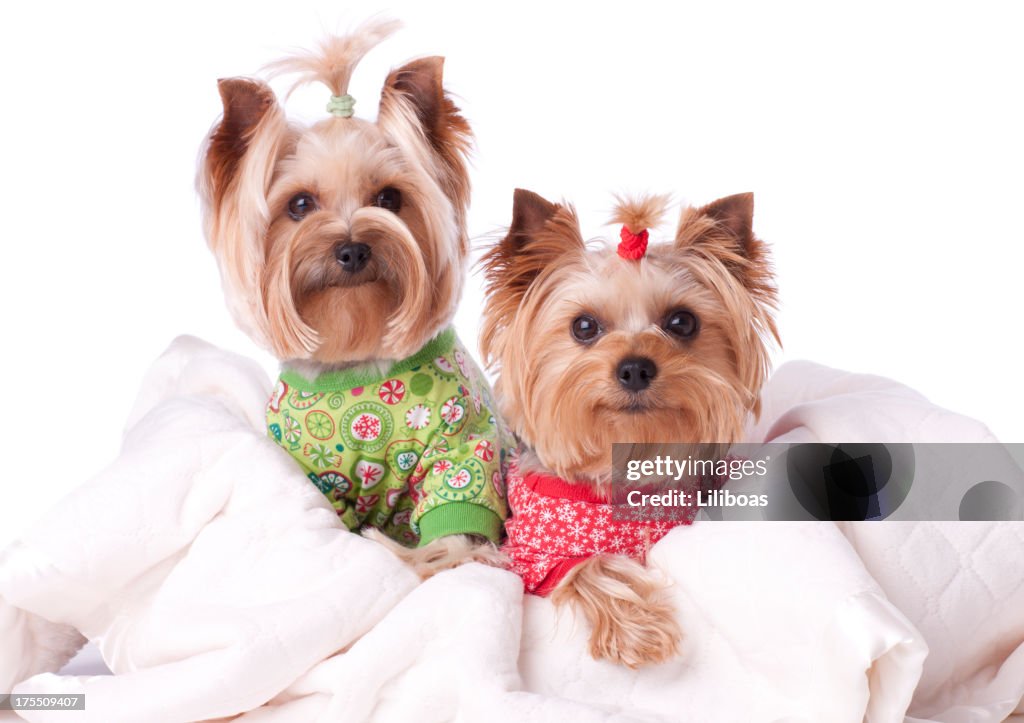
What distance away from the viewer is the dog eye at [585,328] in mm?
2941

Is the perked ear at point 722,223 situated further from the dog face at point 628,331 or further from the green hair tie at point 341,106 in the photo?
the green hair tie at point 341,106

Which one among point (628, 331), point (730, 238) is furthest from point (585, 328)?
point (730, 238)

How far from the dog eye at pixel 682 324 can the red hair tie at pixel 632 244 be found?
0.16 meters

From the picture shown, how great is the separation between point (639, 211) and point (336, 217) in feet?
2.76

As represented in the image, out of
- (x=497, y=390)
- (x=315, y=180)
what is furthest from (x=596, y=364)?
(x=315, y=180)

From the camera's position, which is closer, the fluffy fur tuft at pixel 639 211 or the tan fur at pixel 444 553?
the fluffy fur tuft at pixel 639 211

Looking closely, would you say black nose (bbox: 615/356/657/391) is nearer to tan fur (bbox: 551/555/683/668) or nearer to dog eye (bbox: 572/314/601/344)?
dog eye (bbox: 572/314/601/344)

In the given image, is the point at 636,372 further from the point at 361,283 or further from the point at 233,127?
the point at 233,127

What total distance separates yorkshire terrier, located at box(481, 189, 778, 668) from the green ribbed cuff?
10 cm

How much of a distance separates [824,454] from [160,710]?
1695 millimetres

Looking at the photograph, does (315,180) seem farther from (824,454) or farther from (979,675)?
(979,675)

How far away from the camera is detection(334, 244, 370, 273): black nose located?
10.5 ft

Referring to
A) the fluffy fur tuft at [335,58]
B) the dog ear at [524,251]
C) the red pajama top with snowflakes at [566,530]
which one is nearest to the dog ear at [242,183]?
the fluffy fur tuft at [335,58]

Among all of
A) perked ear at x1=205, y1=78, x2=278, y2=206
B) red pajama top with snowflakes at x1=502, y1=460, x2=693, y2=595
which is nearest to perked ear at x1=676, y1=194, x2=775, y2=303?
red pajama top with snowflakes at x1=502, y1=460, x2=693, y2=595
